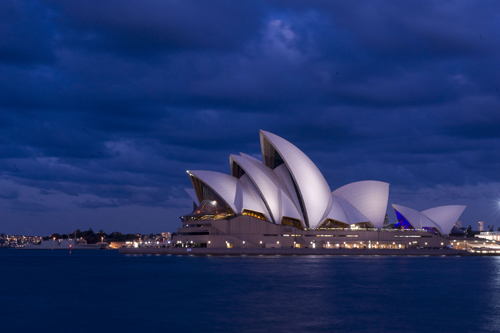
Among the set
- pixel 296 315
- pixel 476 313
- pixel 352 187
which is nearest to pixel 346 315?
pixel 296 315

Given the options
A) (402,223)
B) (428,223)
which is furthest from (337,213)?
(428,223)

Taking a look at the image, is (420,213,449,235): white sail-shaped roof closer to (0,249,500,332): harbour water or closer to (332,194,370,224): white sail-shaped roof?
(332,194,370,224): white sail-shaped roof

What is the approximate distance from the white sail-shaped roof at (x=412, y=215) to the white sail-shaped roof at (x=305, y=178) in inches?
813

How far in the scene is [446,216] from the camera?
11156 centimetres

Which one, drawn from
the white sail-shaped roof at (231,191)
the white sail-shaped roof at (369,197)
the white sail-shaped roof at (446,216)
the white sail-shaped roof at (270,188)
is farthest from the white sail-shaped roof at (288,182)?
the white sail-shaped roof at (446,216)

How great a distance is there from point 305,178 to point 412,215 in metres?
30.3

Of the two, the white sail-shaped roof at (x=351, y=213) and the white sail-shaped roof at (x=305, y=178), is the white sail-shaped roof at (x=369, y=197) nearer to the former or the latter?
the white sail-shaped roof at (x=351, y=213)

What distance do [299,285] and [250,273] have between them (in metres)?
11.0

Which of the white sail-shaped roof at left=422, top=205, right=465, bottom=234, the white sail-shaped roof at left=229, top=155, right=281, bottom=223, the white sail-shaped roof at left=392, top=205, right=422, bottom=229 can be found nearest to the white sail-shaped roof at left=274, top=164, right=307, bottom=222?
the white sail-shaped roof at left=229, top=155, right=281, bottom=223

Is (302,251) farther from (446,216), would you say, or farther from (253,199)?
(446,216)

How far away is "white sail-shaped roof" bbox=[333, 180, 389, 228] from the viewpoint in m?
103

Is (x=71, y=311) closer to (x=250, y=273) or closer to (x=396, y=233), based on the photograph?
(x=250, y=273)

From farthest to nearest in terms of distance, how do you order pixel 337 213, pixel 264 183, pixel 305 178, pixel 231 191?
pixel 337 213, pixel 231 191, pixel 305 178, pixel 264 183

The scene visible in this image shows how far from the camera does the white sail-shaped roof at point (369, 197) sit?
10325cm
